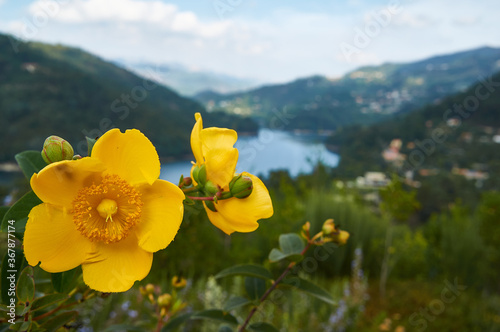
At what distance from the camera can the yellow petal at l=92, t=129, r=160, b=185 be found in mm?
450

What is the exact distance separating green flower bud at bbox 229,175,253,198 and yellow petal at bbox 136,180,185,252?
0.24 feet

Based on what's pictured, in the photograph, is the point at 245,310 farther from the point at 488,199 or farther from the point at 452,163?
the point at 452,163

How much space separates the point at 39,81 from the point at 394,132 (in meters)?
26.1

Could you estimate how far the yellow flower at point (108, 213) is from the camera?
44 centimetres

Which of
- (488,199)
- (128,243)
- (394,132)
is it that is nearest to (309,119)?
(394,132)

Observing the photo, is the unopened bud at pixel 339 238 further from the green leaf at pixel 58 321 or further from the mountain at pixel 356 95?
the mountain at pixel 356 95

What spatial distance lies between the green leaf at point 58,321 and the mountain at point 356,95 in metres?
13.3

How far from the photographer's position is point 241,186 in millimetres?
467

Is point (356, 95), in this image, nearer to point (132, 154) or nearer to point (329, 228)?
point (329, 228)

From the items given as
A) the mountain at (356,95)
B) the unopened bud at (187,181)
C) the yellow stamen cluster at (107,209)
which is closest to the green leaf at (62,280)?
the yellow stamen cluster at (107,209)

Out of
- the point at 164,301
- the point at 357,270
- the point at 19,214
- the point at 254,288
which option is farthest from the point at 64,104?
the point at 19,214

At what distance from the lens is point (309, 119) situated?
21922 mm

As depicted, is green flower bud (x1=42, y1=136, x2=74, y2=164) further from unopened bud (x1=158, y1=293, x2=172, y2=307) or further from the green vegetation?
the green vegetation

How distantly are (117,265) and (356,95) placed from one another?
3147cm
